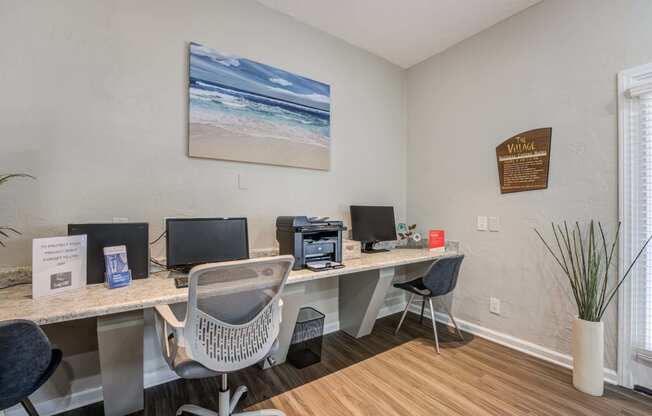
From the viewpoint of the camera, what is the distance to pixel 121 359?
5.06 feet

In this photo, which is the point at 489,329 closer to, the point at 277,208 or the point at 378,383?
the point at 378,383

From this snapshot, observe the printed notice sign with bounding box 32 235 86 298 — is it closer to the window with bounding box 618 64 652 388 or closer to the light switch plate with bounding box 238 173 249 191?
the light switch plate with bounding box 238 173 249 191

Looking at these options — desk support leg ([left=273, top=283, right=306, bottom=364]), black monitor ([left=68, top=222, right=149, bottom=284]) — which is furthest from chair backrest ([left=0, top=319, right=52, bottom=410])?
desk support leg ([left=273, top=283, right=306, bottom=364])

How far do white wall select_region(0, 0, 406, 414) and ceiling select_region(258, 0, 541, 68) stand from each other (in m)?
0.20

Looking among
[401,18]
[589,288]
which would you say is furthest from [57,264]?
[589,288]

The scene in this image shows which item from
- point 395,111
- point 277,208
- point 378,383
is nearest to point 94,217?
point 277,208

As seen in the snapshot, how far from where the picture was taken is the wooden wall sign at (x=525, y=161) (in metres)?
2.36

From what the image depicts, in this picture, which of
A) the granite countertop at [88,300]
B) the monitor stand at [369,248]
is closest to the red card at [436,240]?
the monitor stand at [369,248]

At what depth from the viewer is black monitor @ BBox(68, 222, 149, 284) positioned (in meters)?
1.67

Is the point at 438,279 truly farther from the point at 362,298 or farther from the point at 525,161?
the point at 525,161

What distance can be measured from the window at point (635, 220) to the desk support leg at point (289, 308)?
2230 mm

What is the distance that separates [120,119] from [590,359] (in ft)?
11.5

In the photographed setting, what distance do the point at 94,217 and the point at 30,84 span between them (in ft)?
2.73

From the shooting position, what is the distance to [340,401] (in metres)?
1.81
